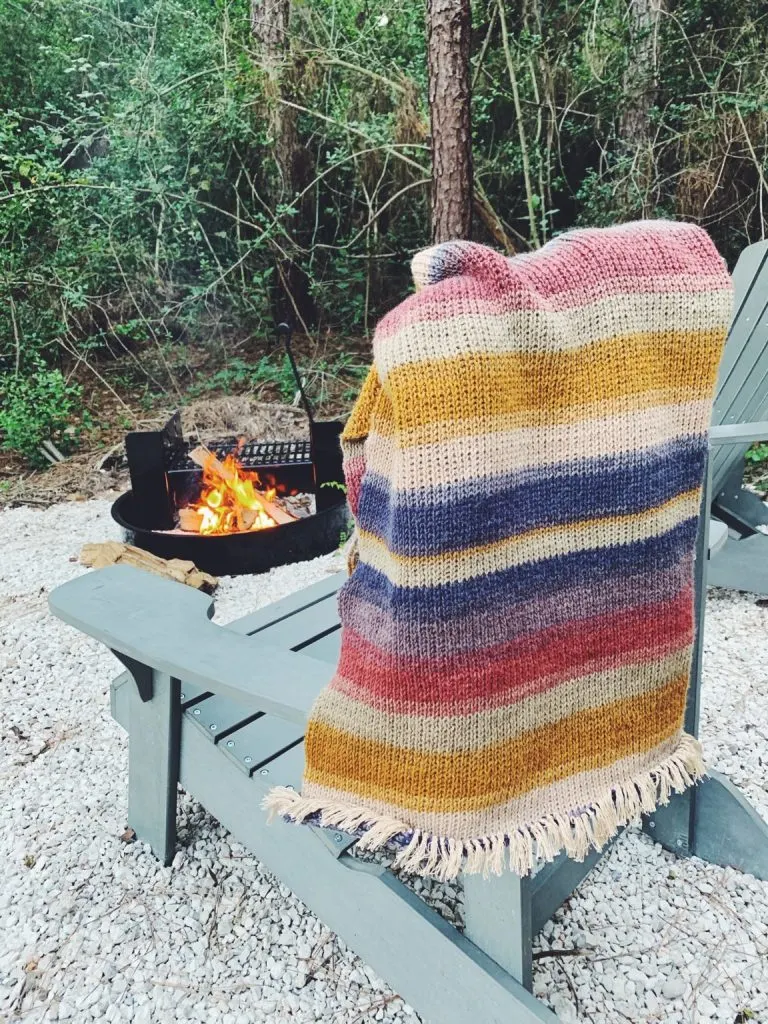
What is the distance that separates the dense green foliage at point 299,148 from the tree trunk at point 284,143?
1.3 inches

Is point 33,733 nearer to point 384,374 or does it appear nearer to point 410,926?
point 410,926

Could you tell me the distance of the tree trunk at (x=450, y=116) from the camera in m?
2.96

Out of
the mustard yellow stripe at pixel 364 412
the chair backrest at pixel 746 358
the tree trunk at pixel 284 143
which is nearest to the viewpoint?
the mustard yellow stripe at pixel 364 412

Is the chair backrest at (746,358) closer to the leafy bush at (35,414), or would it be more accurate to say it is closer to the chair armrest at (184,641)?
the chair armrest at (184,641)

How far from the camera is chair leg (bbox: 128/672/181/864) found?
1.36m

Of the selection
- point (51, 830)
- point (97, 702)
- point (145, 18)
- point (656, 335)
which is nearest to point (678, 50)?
point (145, 18)

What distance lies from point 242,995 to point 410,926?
0.39 metres

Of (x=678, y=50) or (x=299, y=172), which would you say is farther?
(x=299, y=172)

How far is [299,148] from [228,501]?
2712mm

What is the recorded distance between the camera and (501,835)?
856 millimetres

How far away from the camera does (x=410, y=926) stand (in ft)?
3.46

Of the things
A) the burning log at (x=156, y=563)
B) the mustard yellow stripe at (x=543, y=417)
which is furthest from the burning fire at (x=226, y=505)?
the mustard yellow stripe at (x=543, y=417)

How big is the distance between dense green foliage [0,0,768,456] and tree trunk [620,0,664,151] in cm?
5

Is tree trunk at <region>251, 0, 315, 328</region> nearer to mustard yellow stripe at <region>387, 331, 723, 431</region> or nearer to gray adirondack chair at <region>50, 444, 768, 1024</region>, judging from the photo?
gray adirondack chair at <region>50, 444, 768, 1024</region>
